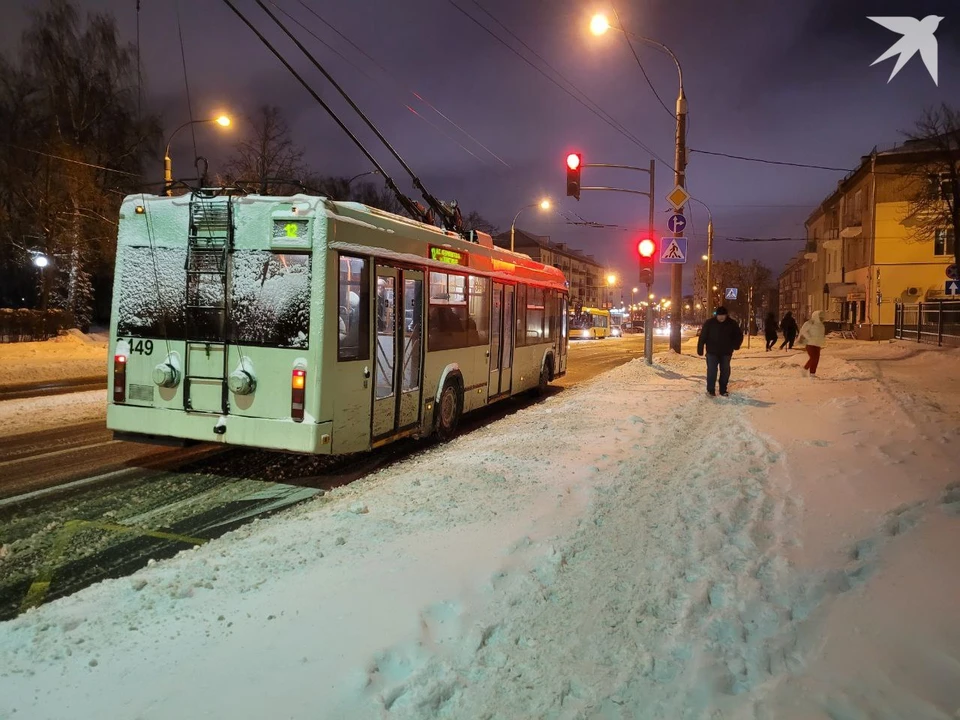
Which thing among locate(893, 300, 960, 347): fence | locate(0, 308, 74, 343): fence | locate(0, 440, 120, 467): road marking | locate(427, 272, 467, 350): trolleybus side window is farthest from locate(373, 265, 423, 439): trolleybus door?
locate(0, 308, 74, 343): fence

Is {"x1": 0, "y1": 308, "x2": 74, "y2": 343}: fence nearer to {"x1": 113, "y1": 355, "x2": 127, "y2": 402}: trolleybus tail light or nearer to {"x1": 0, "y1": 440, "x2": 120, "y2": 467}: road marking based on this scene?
{"x1": 0, "y1": 440, "x2": 120, "y2": 467}: road marking

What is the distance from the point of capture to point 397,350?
8156 mm

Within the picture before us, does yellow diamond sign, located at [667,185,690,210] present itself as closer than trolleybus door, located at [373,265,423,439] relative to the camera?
No

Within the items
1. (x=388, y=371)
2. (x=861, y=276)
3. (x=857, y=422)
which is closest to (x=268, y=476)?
(x=388, y=371)

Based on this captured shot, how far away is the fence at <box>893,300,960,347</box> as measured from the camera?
23875mm

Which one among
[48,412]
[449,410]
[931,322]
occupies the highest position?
[931,322]

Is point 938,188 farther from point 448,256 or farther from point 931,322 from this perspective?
point 448,256

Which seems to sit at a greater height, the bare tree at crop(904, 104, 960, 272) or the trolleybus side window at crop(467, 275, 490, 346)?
the bare tree at crop(904, 104, 960, 272)

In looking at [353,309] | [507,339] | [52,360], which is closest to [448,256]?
[353,309]

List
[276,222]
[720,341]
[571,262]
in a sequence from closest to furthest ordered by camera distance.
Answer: [276,222]
[720,341]
[571,262]

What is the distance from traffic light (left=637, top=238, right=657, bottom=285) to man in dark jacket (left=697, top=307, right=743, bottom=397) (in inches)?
287

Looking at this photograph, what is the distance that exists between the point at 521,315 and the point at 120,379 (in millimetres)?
7564

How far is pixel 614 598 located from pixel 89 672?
2.78 metres

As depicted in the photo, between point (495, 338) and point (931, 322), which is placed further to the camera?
point (931, 322)
